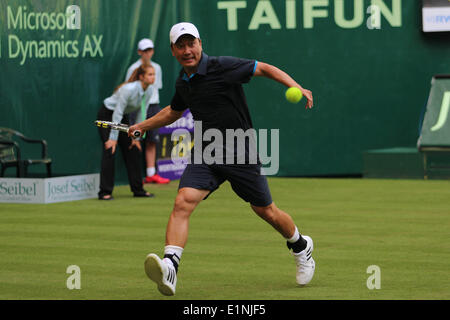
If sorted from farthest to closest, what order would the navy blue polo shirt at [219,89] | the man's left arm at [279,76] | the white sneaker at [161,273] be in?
1. the navy blue polo shirt at [219,89]
2. the man's left arm at [279,76]
3. the white sneaker at [161,273]

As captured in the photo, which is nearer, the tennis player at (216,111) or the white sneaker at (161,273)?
the white sneaker at (161,273)

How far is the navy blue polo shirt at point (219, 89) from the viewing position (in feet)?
20.5

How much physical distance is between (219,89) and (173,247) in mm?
1141

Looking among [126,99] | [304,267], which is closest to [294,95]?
[304,267]

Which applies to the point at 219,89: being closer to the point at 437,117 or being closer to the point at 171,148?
the point at 171,148

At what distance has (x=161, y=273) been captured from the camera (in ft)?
18.7

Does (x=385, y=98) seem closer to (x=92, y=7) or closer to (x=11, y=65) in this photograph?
(x=92, y=7)

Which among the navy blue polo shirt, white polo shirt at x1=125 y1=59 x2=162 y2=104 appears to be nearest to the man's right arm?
the navy blue polo shirt

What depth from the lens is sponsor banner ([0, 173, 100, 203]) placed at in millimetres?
11977

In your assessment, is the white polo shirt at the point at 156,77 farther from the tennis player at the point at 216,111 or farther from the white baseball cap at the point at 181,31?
the white baseball cap at the point at 181,31

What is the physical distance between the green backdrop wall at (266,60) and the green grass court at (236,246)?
244 centimetres

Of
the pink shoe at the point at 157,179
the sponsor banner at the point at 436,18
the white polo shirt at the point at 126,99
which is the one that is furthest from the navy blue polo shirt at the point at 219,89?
the sponsor banner at the point at 436,18
